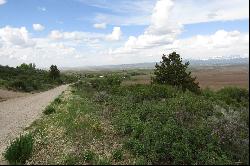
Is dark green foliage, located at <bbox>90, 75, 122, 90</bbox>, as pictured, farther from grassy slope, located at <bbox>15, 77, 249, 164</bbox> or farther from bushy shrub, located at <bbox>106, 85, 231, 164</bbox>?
bushy shrub, located at <bbox>106, 85, 231, 164</bbox>

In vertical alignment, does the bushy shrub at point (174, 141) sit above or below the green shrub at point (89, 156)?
above

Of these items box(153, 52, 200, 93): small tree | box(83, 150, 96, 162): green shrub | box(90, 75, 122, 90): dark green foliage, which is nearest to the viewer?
box(83, 150, 96, 162): green shrub

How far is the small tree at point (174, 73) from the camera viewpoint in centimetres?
3647

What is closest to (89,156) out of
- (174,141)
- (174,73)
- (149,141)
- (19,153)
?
(149,141)

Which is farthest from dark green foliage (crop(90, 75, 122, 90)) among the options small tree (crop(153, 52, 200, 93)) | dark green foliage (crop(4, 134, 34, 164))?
dark green foliage (crop(4, 134, 34, 164))

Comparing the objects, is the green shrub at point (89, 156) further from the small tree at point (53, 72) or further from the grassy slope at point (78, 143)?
the small tree at point (53, 72)

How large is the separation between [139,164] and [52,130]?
7847 millimetres

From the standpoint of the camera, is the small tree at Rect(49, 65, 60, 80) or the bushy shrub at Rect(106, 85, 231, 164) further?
the small tree at Rect(49, 65, 60, 80)

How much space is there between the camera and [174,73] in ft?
123

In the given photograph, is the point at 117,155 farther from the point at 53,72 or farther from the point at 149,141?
the point at 53,72

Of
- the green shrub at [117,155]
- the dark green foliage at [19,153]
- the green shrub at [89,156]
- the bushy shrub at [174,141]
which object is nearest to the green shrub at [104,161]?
the green shrub at [89,156]

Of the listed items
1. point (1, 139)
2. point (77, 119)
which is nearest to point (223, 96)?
point (77, 119)

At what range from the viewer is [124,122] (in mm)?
17172

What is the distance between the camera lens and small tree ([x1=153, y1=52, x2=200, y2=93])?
120 feet
